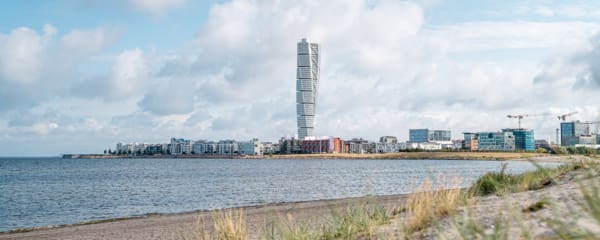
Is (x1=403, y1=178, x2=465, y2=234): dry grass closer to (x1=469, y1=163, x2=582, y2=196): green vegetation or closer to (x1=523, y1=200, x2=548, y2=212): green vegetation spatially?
(x1=523, y1=200, x2=548, y2=212): green vegetation

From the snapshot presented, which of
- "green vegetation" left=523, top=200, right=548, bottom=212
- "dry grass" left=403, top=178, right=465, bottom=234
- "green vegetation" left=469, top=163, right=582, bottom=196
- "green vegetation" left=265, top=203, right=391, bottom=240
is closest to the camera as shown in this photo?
"dry grass" left=403, top=178, right=465, bottom=234

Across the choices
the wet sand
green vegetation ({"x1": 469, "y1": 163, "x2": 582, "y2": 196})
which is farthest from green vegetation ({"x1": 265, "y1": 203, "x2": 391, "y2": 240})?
the wet sand

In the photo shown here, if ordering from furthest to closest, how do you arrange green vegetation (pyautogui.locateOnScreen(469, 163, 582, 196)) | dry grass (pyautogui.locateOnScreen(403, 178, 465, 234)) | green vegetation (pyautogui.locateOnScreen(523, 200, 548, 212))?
green vegetation (pyautogui.locateOnScreen(469, 163, 582, 196)), green vegetation (pyautogui.locateOnScreen(523, 200, 548, 212)), dry grass (pyautogui.locateOnScreen(403, 178, 465, 234))

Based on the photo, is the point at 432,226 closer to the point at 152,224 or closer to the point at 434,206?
the point at 434,206

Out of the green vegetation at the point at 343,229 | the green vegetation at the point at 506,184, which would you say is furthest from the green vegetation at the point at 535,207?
the green vegetation at the point at 506,184

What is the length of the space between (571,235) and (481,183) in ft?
45.8

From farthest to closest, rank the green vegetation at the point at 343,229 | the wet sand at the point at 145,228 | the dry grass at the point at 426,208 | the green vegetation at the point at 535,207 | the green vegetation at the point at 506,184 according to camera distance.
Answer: the wet sand at the point at 145,228 < the green vegetation at the point at 506,184 < the green vegetation at the point at 343,229 < the green vegetation at the point at 535,207 < the dry grass at the point at 426,208

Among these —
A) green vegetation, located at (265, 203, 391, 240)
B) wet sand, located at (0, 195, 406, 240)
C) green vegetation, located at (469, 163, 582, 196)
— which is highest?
green vegetation, located at (469, 163, 582, 196)

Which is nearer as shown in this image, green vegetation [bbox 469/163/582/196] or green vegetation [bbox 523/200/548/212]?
green vegetation [bbox 523/200/548/212]

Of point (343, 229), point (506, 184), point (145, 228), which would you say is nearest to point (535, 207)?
point (343, 229)

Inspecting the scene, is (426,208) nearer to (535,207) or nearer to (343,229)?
(343,229)

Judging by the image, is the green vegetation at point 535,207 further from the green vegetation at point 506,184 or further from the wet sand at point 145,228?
the wet sand at point 145,228

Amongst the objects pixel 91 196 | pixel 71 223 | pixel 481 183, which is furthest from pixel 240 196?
pixel 481 183

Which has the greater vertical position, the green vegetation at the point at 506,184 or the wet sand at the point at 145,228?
the green vegetation at the point at 506,184
